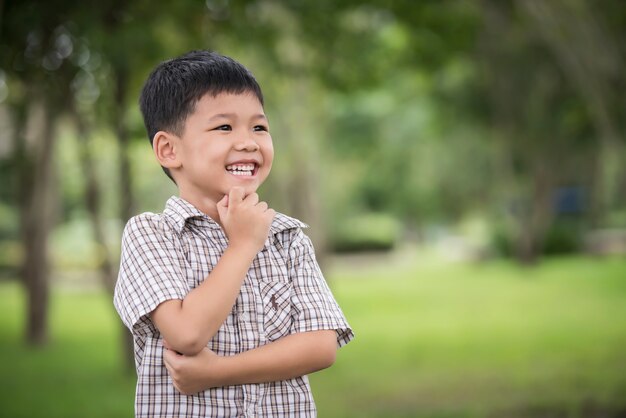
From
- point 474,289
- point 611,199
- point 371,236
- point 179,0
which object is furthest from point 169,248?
point 371,236

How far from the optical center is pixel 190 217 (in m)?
1.70

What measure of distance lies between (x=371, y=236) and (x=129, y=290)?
27.0 meters

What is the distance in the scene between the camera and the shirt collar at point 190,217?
1687 mm

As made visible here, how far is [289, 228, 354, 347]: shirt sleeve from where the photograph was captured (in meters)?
1.68

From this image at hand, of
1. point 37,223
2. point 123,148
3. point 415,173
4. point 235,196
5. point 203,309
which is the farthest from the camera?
point 415,173

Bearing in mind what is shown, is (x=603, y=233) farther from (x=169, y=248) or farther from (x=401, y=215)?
(x=169, y=248)

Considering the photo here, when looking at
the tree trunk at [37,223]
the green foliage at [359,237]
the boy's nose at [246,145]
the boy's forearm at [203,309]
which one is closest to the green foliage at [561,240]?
the green foliage at [359,237]

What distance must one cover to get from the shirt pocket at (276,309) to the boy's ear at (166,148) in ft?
0.99

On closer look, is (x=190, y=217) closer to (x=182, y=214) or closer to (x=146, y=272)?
(x=182, y=214)

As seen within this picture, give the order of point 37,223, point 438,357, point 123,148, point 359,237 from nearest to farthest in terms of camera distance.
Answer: point 123,148
point 438,357
point 37,223
point 359,237

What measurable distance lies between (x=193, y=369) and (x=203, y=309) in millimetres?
117

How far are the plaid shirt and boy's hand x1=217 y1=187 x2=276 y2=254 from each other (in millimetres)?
97

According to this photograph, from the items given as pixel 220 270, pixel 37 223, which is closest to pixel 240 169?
pixel 220 270

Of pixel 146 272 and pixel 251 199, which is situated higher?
pixel 251 199
